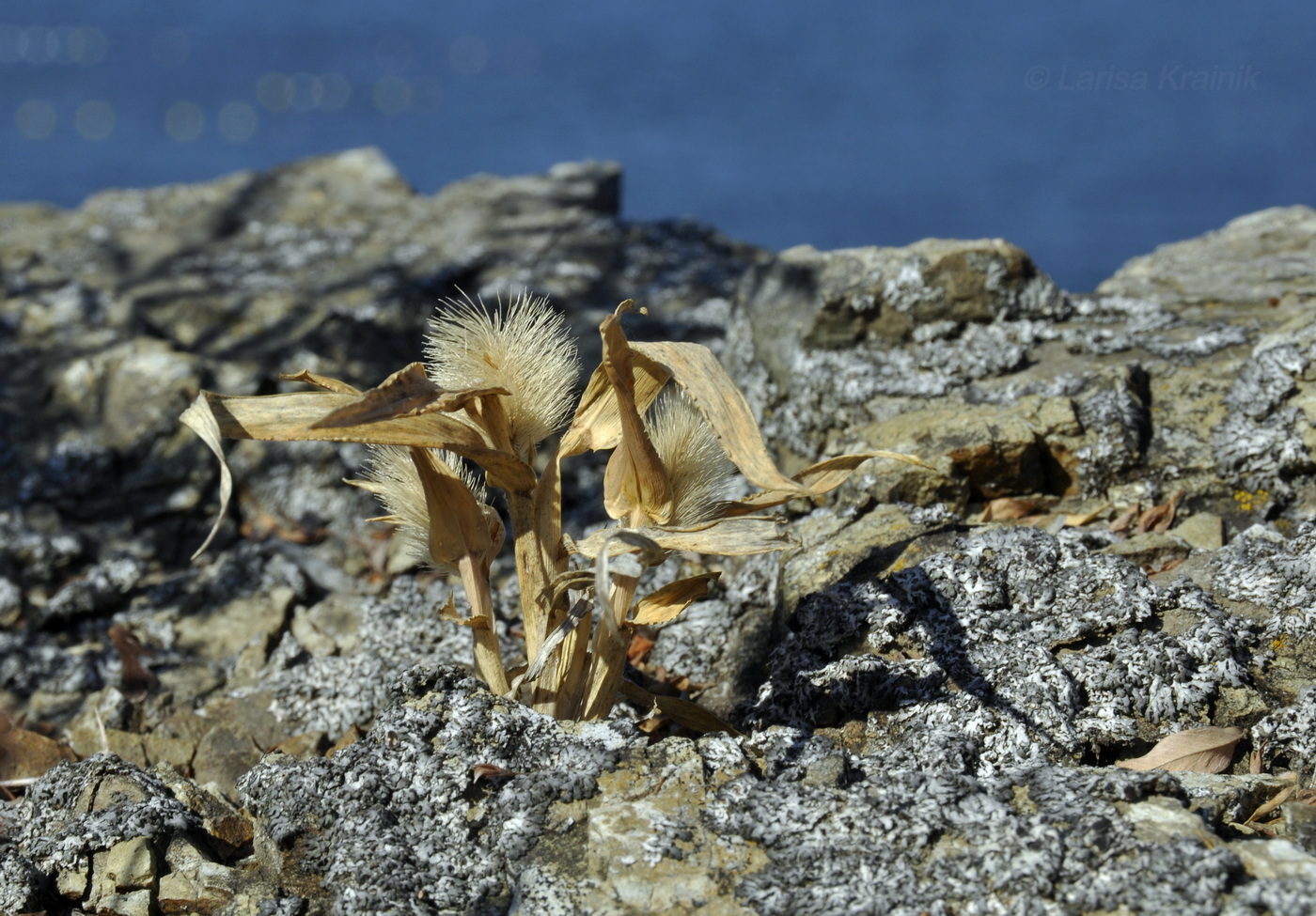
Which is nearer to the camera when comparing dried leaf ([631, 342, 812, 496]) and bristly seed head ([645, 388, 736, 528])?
dried leaf ([631, 342, 812, 496])

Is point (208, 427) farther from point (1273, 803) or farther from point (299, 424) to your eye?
point (1273, 803)

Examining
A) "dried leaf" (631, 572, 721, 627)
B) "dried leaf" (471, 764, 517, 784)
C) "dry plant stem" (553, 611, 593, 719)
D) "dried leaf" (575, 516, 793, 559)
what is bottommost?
"dried leaf" (471, 764, 517, 784)

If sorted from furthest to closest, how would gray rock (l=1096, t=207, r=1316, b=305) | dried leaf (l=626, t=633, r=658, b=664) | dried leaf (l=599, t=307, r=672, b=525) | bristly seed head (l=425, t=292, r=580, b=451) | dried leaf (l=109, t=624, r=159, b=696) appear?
1. gray rock (l=1096, t=207, r=1316, b=305)
2. dried leaf (l=109, t=624, r=159, b=696)
3. dried leaf (l=626, t=633, r=658, b=664)
4. bristly seed head (l=425, t=292, r=580, b=451)
5. dried leaf (l=599, t=307, r=672, b=525)

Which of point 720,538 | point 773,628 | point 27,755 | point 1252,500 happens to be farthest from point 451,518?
point 1252,500

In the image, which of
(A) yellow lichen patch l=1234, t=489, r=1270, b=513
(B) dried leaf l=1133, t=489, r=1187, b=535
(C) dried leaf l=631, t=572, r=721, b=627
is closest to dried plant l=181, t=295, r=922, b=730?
(C) dried leaf l=631, t=572, r=721, b=627

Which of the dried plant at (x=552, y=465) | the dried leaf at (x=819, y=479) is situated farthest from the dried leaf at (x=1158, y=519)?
the dried plant at (x=552, y=465)

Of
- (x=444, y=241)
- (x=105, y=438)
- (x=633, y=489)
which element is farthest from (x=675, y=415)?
(x=444, y=241)

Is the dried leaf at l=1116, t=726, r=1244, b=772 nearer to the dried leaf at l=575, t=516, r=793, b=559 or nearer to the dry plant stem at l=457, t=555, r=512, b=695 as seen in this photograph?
the dried leaf at l=575, t=516, r=793, b=559
